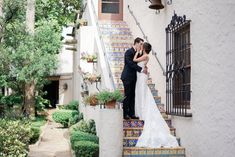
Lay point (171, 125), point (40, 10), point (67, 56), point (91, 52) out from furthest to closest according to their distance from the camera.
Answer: point (67, 56), point (40, 10), point (91, 52), point (171, 125)

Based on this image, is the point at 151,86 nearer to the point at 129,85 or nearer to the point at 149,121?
the point at 129,85

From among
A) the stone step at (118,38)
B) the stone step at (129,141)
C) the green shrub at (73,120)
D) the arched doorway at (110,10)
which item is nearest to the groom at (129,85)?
the stone step at (129,141)

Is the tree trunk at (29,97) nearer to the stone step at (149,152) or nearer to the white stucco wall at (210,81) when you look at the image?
the white stucco wall at (210,81)

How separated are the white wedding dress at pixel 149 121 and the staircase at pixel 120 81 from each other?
0.62 ft

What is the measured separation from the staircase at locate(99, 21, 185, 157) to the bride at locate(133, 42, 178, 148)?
0.19 m

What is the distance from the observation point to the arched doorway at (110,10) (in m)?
15.8

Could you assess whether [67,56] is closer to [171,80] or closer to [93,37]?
[93,37]

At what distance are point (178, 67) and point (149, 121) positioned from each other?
1.35 m

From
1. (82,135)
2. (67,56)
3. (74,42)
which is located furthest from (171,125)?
(67,56)

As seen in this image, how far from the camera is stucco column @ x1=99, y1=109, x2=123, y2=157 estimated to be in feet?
23.1

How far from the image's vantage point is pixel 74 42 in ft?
62.0

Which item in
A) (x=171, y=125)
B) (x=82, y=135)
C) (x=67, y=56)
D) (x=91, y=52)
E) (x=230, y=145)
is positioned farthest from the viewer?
(x=67, y=56)

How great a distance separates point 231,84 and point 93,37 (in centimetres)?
867

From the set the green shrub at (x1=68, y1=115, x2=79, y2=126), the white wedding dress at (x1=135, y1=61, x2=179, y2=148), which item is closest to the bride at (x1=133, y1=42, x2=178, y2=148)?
the white wedding dress at (x1=135, y1=61, x2=179, y2=148)
